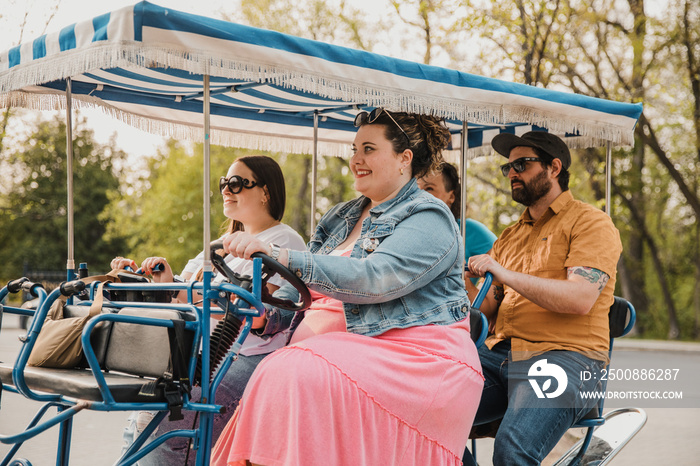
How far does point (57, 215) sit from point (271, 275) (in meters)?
37.5

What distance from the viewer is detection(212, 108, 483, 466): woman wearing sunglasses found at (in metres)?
2.50

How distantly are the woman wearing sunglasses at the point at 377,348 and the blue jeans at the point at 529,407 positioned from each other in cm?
43

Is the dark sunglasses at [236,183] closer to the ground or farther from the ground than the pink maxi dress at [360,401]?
farther from the ground

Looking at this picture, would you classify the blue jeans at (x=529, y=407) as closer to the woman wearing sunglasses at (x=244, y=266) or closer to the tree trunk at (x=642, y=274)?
the woman wearing sunglasses at (x=244, y=266)

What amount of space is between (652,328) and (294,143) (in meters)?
22.7

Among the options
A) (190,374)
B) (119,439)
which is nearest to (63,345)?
(190,374)

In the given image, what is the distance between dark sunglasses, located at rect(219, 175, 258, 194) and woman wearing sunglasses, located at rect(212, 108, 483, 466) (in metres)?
0.98

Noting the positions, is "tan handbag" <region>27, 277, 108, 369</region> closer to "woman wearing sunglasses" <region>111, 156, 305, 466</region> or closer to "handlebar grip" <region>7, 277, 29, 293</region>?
"handlebar grip" <region>7, 277, 29, 293</region>

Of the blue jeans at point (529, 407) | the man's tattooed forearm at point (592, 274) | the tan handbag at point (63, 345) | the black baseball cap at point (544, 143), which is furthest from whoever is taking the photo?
the black baseball cap at point (544, 143)

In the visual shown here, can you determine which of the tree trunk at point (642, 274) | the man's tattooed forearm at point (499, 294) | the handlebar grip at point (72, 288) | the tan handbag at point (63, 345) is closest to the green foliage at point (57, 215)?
the tree trunk at point (642, 274)

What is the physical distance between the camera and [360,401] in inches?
103

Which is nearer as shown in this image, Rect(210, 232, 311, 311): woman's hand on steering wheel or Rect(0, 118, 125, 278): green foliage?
Rect(210, 232, 311, 311): woman's hand on steering wheel

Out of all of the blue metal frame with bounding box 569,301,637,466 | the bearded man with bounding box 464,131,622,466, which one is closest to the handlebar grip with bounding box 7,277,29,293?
the bearded man with bounding box 464,131,622,466

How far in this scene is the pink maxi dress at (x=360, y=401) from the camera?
2469 mm
